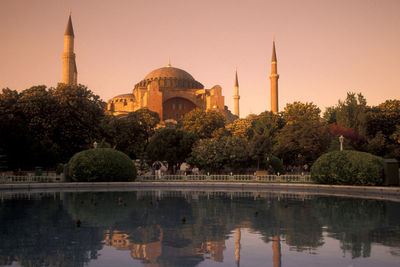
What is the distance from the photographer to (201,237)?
7.04 meters

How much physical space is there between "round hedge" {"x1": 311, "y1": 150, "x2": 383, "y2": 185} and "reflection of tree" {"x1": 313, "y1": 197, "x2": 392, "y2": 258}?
6560 mm

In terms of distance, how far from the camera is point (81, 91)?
32094 millimetres

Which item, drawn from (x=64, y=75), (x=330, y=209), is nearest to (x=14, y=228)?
(x=330, y=209)

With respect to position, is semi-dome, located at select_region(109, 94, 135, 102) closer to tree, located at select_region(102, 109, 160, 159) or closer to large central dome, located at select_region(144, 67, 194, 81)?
large central dome, located at select_region(144, 67, 194, 81)

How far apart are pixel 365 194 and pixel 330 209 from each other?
645 centimetres

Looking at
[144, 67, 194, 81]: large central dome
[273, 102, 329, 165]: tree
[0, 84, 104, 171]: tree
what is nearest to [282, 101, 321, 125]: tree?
[273, 102, 329, 165]: tree

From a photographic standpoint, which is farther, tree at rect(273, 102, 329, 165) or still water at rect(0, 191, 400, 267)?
tree at rect(273, 102, 329, 165)

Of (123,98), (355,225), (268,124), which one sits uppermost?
(123,98)

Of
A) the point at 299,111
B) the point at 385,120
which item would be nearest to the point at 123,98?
the point at 299,111

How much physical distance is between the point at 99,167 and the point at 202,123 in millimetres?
22700

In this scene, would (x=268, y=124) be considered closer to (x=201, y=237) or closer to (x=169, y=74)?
(x=201, y=237)

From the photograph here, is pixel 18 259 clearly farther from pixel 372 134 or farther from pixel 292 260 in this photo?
pixel 372 134

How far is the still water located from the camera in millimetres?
5461

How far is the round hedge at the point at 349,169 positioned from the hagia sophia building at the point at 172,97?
45854 millimetres
